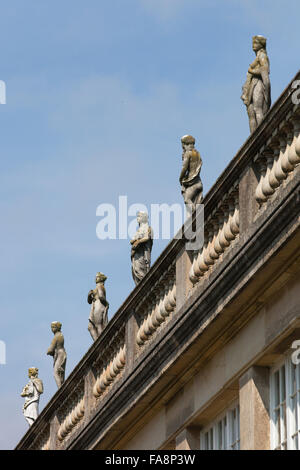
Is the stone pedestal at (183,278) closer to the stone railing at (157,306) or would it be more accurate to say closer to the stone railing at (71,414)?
the stone railing at (157,306)

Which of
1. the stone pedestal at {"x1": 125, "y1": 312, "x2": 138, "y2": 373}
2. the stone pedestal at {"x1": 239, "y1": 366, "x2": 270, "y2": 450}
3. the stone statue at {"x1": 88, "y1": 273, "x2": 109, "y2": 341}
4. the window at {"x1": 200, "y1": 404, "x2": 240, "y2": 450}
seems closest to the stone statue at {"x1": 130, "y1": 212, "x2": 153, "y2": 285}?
the stone pedestal at {"x1": 125, "y1": 312, "x2": 138, "y2": 373}

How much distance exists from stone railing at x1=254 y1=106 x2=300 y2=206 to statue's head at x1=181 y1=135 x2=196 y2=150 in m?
3.62

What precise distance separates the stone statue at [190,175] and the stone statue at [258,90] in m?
1.87

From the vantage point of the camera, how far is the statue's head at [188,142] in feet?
77.2

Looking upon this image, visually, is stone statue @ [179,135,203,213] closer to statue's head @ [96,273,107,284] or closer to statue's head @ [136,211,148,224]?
statue's head @ [136,211,148,224]

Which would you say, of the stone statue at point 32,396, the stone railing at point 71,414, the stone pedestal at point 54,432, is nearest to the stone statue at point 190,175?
the stone railing at point 71,414

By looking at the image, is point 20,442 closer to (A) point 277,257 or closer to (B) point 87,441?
(B) point 87,441

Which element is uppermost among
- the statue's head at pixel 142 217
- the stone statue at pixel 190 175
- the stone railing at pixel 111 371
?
the statue's head at pixel 142 217

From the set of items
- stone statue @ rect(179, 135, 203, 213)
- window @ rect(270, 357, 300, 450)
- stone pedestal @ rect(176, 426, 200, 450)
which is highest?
stone statue @ rect(179, 135, 203, 213)

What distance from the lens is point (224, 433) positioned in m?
21.5

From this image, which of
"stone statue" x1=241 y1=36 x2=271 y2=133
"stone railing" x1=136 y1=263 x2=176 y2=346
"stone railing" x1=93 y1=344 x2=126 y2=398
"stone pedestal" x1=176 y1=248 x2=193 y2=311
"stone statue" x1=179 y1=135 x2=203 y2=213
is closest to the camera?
"stone statue" x1=241 y1=36 x2=271 y2=133

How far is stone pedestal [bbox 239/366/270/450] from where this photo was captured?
1953 centimetres

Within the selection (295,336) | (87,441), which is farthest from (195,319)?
(87,441)
